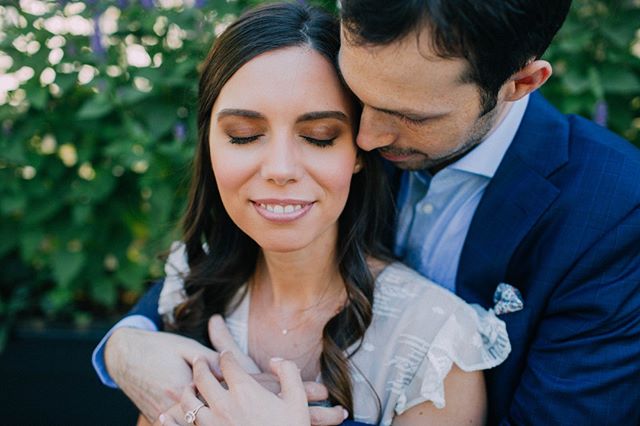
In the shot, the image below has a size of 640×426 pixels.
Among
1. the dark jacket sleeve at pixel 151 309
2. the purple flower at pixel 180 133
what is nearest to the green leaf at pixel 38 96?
the purple flower at pixel 180 133

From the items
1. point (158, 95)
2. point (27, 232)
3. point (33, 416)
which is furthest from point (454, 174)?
point (33, 416)

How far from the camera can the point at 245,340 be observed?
86.2 inches

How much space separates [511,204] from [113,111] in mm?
2069

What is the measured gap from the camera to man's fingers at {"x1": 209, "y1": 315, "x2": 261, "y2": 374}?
2.04m

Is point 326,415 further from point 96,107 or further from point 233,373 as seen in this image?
point 96,107

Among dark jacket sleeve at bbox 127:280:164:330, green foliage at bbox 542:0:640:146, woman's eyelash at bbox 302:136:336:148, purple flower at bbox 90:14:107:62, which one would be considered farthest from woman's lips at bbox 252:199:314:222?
purple flower at bbox 90:14:107:62

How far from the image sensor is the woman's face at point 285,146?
69.4 inches

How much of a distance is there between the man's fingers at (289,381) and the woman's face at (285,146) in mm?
303

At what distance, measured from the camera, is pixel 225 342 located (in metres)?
2.09

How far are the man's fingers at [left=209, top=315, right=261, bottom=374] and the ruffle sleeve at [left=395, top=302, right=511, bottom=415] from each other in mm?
436

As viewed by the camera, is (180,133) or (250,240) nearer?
(250,240)

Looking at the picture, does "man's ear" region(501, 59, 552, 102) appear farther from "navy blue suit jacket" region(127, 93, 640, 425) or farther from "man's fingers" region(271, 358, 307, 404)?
"man's fingers" region(271, 358, 307, 404)

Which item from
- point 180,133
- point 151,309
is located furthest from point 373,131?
point 180,133

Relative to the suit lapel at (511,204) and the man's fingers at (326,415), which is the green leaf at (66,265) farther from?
the suit lapel at (511,204)
